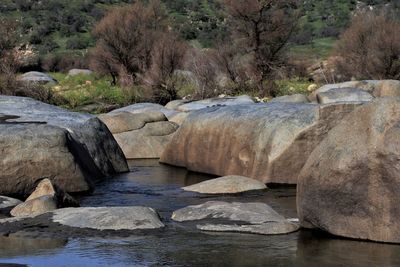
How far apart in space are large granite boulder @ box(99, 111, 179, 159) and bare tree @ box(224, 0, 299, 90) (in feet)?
38.6

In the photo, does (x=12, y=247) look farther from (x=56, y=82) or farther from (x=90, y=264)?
(x=56, y=82)

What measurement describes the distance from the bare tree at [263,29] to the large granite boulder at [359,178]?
20.4 metres

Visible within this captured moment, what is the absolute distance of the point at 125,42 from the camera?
3475 cm

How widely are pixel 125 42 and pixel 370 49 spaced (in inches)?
418

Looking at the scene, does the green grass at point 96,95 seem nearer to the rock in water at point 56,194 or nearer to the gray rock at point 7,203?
the gray rock at point 7,203

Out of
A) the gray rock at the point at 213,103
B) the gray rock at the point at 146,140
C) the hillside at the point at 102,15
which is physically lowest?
the gray rock at the point at 146,140

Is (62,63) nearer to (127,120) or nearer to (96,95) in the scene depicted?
(96,95)

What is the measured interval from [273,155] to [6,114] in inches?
184

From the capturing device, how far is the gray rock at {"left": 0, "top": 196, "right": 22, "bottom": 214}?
10062 millimetres

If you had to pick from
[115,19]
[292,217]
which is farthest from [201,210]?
[115,19]

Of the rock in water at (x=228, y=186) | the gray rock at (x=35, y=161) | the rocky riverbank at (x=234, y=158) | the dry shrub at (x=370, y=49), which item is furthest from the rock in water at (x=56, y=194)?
the dry shrub at (x=370, y=49)

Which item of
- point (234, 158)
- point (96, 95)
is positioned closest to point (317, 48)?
point (96, 95)

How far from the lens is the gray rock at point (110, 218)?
864 cm

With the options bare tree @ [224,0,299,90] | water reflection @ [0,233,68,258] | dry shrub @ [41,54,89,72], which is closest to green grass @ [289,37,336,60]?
dry shrub @ [41,54,89,72]
